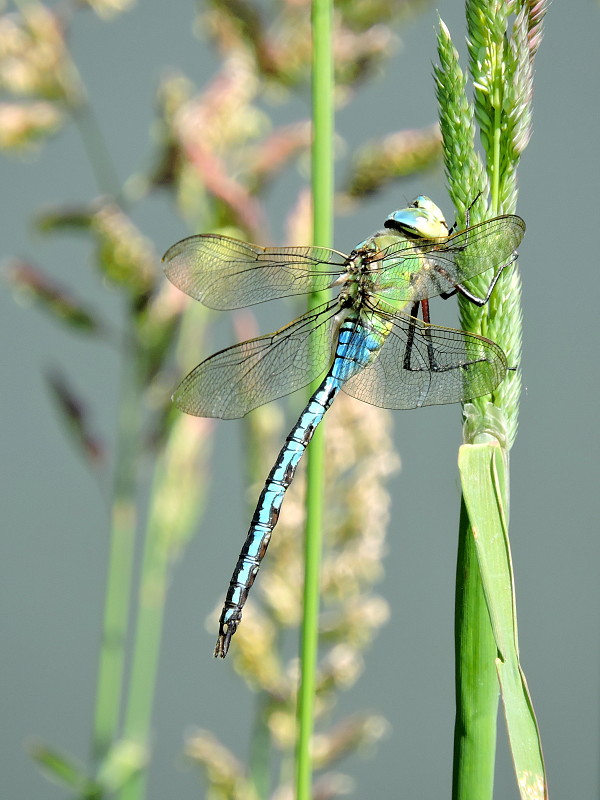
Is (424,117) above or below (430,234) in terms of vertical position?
above

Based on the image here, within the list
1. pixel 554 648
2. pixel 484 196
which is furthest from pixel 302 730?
pixel 554 648

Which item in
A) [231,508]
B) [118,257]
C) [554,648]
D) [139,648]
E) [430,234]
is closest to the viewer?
[430,234]

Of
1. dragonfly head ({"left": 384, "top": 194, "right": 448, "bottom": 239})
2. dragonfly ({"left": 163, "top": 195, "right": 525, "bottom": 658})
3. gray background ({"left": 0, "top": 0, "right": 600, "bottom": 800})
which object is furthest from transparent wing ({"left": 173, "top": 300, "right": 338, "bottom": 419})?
gray background ({"left": 0, "top": 0, "right": 600, "bottom": 800})

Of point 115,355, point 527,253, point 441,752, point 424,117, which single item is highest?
point 424,117

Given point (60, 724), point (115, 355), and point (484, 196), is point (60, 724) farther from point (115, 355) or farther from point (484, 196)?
point (484, 196)

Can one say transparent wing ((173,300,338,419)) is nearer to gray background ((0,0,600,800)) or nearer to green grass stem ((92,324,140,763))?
green grass stem ((92,324,140,763))

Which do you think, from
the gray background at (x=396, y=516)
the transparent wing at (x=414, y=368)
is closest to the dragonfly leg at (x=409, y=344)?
the transparent wing at (x=414, y=368)

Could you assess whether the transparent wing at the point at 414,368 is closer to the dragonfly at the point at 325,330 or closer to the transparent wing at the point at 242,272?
the dragonfly at the point at 325,330
